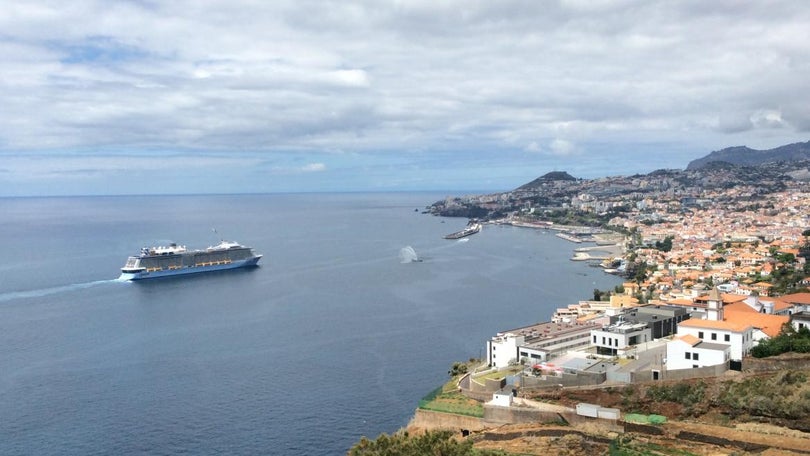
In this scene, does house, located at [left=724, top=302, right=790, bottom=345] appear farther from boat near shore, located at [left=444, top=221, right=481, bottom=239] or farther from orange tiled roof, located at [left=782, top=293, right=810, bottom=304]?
boat near shore, located at [left=444, top=221, right=481, bottom=239]

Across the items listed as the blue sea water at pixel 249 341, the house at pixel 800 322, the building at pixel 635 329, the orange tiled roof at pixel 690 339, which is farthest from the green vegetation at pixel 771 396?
the blue sea water at pixel 249 341

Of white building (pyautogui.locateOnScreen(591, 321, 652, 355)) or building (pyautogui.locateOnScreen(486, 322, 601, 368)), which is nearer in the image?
white building (pyautogui.locateOnScreen(591, 321, 652, 355))

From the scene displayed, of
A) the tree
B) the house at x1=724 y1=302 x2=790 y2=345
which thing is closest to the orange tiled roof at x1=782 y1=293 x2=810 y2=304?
the house at x1=724 y1=302 x2=790 y2=345

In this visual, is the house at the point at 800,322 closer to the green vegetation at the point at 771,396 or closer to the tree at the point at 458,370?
the green vegetation at the point at 771,396

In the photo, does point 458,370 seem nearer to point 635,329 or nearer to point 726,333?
point 635,329

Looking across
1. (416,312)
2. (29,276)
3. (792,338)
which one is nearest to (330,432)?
(792,338)

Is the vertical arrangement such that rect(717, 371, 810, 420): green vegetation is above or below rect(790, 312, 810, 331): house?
below

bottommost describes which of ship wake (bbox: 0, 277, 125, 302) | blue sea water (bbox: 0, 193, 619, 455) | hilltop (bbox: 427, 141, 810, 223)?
blue sea water (bbox: 0, 193, 619, 455)

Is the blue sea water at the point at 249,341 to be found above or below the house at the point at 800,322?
below
